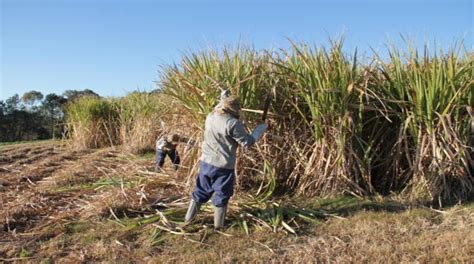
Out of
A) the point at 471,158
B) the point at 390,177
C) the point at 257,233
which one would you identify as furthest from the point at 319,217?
the point at 471,158

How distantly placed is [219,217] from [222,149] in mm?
639

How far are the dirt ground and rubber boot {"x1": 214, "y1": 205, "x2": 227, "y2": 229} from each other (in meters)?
0.09

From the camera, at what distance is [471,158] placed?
5254 mm

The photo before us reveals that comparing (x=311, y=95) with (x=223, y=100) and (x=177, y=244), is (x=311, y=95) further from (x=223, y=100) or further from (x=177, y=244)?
(x=177, y=244)

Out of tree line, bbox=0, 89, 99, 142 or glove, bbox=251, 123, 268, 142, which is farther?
tree line, bbox=0, 89, 99, 142

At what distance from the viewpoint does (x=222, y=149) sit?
4297 millimetres

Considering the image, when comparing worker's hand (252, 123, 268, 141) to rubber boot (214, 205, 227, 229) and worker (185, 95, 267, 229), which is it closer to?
worker (185, 95, 267, 229)

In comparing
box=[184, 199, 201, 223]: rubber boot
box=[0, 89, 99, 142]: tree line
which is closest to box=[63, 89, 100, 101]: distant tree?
box=[0, 89, 99, 142]: tree line

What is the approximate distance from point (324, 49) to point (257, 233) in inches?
91.9

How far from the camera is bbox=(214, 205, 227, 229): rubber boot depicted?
4.33 meters

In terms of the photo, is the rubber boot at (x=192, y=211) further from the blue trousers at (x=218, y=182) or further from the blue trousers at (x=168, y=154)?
the blue trousers at (x=168, y=154)

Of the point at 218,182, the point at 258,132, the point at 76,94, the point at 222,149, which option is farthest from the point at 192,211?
the point at 76,94

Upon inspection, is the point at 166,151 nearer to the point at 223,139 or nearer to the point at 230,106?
the point at 223,139

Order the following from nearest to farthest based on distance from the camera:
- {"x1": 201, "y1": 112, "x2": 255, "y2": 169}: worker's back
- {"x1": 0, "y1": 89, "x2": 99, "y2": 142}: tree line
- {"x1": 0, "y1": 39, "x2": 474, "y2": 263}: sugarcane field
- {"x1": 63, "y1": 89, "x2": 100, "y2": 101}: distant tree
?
1. {"x1": 0, "y1": 39, "x2": 474, "y2": 263}: sugarcane field
2. {"x1": 201, "y1": 112, "x2": 255, "y2": 169}: worker's back
3. {"x1": 63, "y1": 89, "x2": 100, "y2": 101}: distant tree
4. {"x1": 0, "y1": 89, "x2": 99, "y2": 142}: tree line
